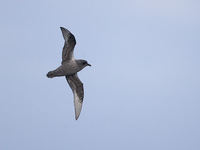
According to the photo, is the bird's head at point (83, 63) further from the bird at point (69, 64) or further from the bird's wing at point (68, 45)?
the bird's wing at point (68, 45)

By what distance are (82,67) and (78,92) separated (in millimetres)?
1964

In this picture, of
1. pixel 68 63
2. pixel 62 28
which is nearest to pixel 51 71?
pixel 68 63

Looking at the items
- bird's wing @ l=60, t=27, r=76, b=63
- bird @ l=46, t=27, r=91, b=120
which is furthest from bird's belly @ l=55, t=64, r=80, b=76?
bird's wing @ l=60, t=27, r=76, b=63

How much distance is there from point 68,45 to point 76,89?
125 inches

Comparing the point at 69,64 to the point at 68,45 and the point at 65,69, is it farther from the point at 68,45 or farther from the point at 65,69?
the point at 68,45

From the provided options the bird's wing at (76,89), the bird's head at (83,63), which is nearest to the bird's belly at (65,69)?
the bird's head at (83,63)

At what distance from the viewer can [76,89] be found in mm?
26844

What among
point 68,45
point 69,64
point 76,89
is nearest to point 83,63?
point 69,64

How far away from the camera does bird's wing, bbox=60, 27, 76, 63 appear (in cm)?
2517

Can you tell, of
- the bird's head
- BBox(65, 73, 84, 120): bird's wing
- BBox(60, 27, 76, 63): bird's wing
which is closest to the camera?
BBox(60, 27, 76, 63): bird's wing

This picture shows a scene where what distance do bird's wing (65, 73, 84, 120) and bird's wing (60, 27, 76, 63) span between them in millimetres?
1489

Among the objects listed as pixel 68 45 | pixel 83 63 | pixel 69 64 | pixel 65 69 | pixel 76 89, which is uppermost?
pixel 68 45

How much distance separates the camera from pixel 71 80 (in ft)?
87.4

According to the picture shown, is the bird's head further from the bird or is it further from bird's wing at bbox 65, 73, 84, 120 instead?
bird's wing at bbox 65, 73, 84, 120
